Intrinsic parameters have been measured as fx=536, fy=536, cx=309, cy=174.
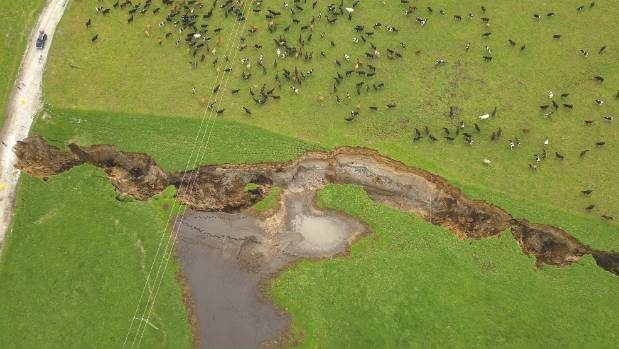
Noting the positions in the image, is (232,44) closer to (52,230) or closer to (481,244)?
(52,230)

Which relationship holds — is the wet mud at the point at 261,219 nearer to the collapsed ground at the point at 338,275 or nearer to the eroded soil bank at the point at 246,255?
the eroded soil bank at the point at 246,255

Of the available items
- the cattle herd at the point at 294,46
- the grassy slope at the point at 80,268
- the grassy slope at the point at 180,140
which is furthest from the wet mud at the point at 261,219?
the cattle herd at the point at 294,46

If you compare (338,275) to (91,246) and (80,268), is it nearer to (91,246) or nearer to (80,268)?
(91,246)

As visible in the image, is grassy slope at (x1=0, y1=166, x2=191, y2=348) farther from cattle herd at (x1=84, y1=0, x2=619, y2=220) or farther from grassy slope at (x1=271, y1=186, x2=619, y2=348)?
cattle herd at (x1=84, y1=0, x2=619, y2=220)

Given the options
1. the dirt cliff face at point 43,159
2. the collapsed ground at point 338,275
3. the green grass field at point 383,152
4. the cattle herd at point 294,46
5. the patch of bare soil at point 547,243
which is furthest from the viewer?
the cattle herd at point 294,46

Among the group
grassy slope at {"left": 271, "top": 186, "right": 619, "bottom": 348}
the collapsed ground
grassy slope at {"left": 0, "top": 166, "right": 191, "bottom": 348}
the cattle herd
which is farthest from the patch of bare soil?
grassy slope at {"left": 0, "top": 166, "right": 191, "bottom": 348}

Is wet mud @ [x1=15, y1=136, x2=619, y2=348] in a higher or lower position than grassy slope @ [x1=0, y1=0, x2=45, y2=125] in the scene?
lower
